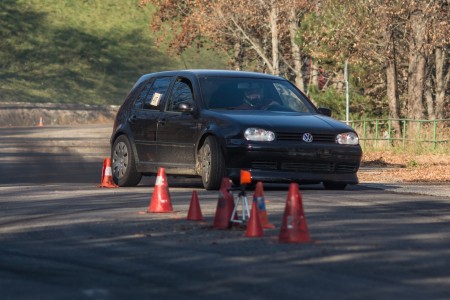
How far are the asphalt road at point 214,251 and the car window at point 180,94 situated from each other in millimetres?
1934

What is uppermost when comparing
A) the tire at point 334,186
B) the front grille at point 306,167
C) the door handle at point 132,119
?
the door handle at point 132,119

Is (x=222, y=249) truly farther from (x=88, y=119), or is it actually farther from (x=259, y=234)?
(x=88, y=119)

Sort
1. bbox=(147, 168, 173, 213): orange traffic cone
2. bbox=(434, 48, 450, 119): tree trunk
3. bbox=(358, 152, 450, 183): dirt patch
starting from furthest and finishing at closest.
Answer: bbox=(434, 48, 450, 119): tree trunk, bbox=(358, 152, 450, 183): dirt patch, bbox=(147, 168, 173, 213): orange traffic cone

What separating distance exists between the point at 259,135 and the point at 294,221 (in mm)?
5964

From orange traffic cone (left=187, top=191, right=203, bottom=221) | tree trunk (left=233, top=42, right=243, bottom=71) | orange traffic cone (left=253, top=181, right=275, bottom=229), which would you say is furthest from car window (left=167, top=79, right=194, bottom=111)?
tree trunk (left=233, top=42, right=243, bottom=71)

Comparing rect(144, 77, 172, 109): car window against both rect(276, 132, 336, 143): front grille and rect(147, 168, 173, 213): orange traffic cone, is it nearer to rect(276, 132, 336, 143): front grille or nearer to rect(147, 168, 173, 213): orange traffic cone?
rect(276, 132, 336, 143): front grille

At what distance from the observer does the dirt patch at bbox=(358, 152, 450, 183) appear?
2220cm

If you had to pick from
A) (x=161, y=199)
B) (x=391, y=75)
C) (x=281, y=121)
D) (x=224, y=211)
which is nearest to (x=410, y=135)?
(x=391, y=75)

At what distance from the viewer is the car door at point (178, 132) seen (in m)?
17.3

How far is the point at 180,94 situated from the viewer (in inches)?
712

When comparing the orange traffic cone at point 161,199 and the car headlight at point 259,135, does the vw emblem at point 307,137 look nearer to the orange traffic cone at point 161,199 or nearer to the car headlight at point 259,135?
the car headlight at point 259,135

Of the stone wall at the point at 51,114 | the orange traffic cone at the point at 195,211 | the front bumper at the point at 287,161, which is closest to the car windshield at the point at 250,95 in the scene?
the front bumper at the point at 287,161

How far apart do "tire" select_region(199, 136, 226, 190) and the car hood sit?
0.37 meters

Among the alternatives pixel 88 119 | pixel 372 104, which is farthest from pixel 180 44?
pixel 372 104
